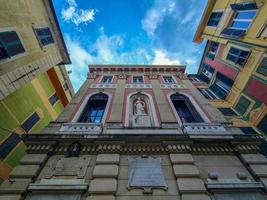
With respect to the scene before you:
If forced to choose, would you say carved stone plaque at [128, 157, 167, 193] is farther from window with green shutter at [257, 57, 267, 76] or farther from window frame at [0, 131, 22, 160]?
window with green shutter at [257, 57, 267, 76]

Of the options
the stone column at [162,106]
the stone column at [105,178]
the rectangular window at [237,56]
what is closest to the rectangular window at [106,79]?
the stone column at [162,106]

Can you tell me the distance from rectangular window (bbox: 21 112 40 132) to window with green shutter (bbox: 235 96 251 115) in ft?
61.0

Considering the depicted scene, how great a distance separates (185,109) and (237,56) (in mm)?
8516

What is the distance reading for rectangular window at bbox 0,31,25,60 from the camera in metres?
7.89

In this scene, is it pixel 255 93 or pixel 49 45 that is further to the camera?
pixel 49 45

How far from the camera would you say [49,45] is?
1279 cm

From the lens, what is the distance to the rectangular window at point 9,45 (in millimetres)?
7892

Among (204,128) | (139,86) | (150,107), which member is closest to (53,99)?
(139,86)

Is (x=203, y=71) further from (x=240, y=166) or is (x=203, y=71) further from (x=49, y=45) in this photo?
(x=49, y=45)

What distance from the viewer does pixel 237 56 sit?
47.2 ft

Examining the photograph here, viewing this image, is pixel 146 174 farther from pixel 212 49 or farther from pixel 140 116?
pixel 212 49

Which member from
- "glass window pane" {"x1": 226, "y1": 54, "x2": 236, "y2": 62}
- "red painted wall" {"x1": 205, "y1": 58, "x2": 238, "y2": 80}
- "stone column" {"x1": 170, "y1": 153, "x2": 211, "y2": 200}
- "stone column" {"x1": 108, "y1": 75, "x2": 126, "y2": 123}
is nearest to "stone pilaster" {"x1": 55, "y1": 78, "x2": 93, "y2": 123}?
"stone column" {"x1": 108, "y1": 75, "x2": 126, "y2": 123}

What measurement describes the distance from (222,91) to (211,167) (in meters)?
12.4

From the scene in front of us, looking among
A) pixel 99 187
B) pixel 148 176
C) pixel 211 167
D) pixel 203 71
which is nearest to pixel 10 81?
pixel 99 187
